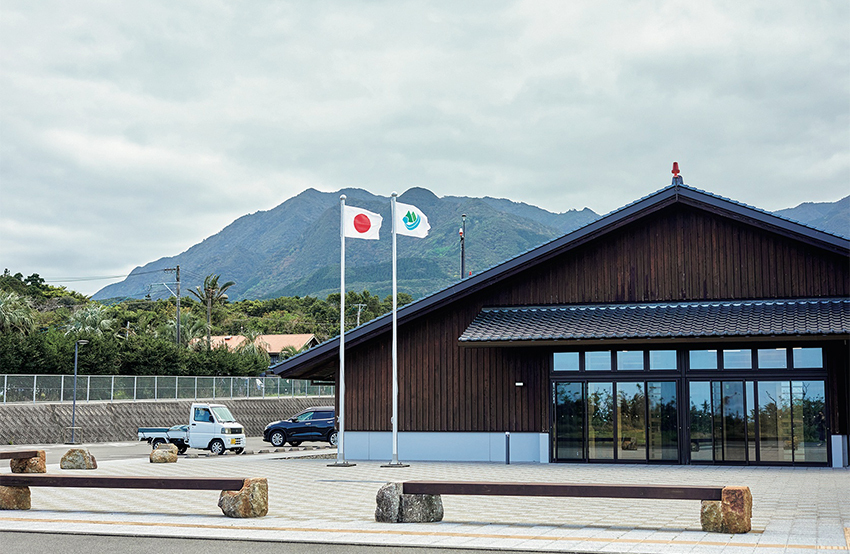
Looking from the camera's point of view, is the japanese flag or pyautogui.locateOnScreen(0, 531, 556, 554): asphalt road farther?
the japanese flag

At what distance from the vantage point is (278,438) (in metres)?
37.9

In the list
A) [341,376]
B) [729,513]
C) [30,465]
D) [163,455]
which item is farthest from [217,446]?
[729,513]

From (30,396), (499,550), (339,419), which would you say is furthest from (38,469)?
(30,396)

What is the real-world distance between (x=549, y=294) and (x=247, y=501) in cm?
1480

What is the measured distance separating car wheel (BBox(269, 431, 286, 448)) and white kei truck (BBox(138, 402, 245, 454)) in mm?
3687

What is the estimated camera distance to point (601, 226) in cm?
2411

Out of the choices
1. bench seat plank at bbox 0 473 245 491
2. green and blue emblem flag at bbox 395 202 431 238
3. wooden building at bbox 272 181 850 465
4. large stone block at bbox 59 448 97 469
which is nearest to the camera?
bench seat plank at bbox 0 473 245 491

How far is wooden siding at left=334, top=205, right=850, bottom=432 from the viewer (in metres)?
23.4

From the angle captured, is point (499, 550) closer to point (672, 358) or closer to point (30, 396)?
point (672, 358)

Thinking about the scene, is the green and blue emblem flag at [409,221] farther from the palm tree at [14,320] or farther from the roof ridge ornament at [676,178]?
the palm tree at [14,320]

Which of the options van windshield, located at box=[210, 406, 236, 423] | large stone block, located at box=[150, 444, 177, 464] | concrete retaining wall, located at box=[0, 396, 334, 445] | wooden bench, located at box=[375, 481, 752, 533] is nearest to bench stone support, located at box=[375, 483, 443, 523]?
wooden bench, located at box=[375, 481, 752, 533]

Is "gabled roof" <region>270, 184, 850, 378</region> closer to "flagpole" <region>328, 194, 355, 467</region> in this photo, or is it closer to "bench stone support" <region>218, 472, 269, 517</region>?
"flagpole" <region>328, 194, 355, 467</region>

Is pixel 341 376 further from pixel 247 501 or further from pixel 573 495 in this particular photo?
pixel 573 495

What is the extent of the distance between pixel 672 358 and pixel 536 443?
4.53 m
